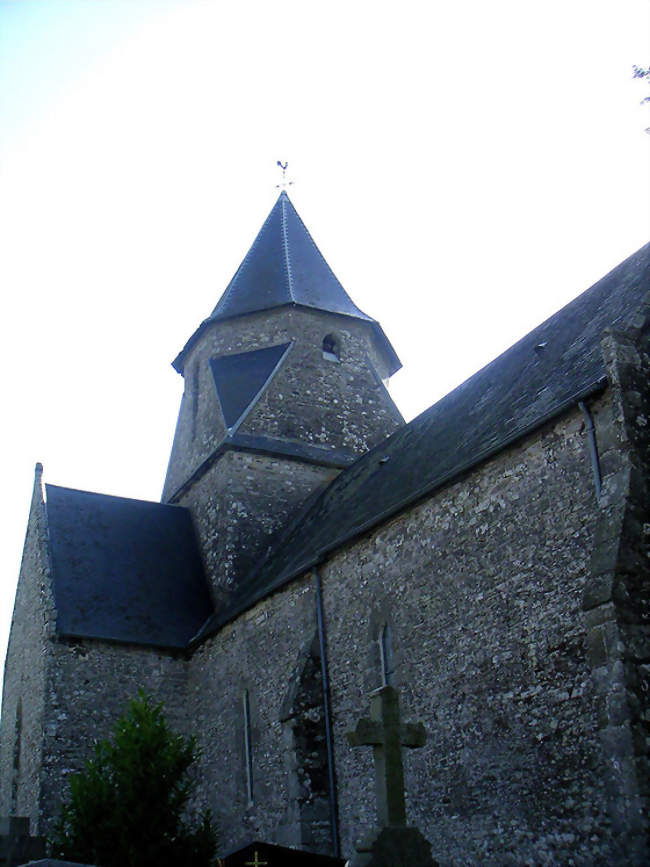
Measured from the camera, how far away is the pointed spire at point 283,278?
25000 millimetres

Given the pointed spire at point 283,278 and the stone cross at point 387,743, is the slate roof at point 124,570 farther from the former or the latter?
the stone cross at point 387,743

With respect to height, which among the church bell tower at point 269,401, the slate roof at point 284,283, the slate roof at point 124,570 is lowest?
the slate roof at point 124,570

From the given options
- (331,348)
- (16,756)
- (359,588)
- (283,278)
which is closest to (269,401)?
(331,348)

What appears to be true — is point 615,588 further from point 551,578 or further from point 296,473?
point 296,473

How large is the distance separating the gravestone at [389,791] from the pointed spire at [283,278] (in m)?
16.4

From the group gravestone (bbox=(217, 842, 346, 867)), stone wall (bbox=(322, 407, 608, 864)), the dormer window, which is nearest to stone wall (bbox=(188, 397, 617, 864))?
stone wall (bbox=(322, 407, 608, 864))

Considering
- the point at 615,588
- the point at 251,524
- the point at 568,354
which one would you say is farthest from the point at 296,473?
the point at 615,588

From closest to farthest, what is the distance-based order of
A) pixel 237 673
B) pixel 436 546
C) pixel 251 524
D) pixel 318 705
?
1. pixel 436 546
2. pixel 318 705
3. pixel 237 673
4. pixel 251 524

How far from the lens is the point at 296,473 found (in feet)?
72.7

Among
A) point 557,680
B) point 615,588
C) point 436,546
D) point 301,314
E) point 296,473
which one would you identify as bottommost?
point 557,680

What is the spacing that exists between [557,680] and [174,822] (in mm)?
5788

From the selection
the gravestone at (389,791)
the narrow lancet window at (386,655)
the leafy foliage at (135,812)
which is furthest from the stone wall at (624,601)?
the leafy foliage at (135,812)

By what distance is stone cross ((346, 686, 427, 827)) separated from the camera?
28.8 ft

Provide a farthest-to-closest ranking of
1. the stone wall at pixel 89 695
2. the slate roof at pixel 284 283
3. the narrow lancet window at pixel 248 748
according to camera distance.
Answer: the slate roof at pixel 284 283
the stone wall at pixel 89 695
the narrow lancet window at pixel 248 748
